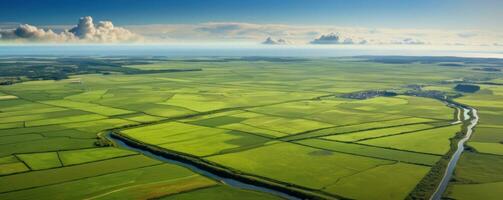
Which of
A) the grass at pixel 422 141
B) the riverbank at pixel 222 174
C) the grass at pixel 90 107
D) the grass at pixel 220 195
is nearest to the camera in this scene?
the grass at pixel 220 195

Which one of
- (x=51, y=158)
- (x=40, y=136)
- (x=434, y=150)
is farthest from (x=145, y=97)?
(x=434, y=150)

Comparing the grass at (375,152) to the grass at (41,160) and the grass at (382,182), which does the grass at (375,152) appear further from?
the grass at (41,160)

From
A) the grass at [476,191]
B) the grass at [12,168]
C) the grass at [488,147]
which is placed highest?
the grass at [488,147]

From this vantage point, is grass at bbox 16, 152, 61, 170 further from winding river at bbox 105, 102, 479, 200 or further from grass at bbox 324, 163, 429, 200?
grass at bbox 324, 163, 429, 200

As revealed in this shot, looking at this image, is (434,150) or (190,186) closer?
(190,186)

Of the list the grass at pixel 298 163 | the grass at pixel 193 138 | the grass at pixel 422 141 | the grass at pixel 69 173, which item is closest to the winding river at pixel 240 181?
the grass at pixel 422 141

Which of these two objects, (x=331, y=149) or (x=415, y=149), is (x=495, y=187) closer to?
(x=415, y=149)

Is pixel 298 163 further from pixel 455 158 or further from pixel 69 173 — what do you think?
pixel 69 173

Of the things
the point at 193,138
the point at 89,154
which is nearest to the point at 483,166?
the point at 193,138
